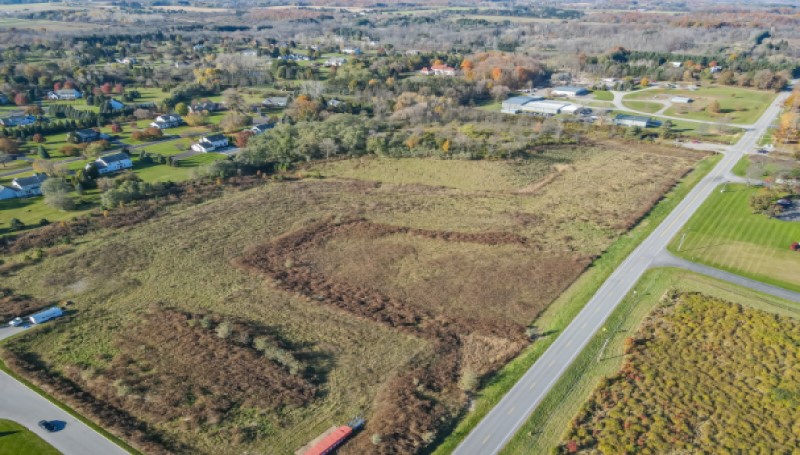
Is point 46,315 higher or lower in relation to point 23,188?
lower

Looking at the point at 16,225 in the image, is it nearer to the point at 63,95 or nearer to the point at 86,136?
the point at 86,136

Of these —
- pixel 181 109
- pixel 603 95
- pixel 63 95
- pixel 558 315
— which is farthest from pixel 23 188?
pixel 603 95

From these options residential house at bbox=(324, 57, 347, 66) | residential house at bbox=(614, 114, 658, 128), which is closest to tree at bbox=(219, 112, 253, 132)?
residential house at bbox=(324, 57, 347, 66)

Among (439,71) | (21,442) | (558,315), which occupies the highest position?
(439,71)

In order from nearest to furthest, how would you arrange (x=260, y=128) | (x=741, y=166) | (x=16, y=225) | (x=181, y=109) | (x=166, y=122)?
(x=16, y=225) < (x=741, y=166) < (x=260, y=128) < (x=166, y=122) < (x=181, y=109)

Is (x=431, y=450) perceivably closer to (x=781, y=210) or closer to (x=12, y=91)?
(x=781, y=210)

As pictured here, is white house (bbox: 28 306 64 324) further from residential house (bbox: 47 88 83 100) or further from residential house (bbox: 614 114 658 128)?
residential house (bbox: 614 114 658 128)
